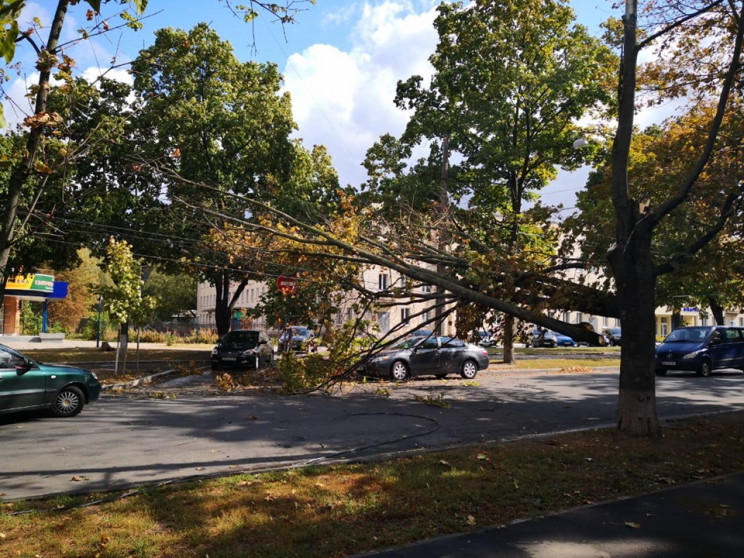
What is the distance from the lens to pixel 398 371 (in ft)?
61.3

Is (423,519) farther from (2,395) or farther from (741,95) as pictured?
(741,95)

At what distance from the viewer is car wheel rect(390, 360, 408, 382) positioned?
18556 millimetres

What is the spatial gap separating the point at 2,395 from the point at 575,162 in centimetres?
1953

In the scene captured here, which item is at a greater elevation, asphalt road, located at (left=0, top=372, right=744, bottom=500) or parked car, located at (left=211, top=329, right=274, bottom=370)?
parked car, located at (left=211, top=329, right=274, bottom=370)

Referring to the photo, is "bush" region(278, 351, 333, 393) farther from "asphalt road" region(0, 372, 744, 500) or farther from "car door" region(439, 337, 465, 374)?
"car door" region(439, 337, 465, 374)

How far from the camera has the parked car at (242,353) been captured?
2238 cm

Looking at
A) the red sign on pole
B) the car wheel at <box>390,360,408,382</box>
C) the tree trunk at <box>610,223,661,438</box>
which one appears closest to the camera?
the tree trunk at <box>610,223,661,438</box>

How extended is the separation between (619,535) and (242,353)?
18882 millimetres

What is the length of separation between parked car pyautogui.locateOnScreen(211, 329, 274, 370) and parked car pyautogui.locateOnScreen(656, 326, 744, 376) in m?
14.4

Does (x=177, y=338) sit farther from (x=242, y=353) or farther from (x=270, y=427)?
(x=270, y=427)

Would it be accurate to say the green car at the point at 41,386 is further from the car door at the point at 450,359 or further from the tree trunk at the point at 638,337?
the car door at the point at 450,359

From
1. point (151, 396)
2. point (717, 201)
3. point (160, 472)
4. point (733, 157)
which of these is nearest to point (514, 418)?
point (717, 201)

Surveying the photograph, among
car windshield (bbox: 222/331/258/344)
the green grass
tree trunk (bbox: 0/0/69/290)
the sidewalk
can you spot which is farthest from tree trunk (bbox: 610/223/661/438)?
car windshield (bbox: 222/331/258/344)

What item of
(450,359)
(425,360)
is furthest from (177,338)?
(450,359)
